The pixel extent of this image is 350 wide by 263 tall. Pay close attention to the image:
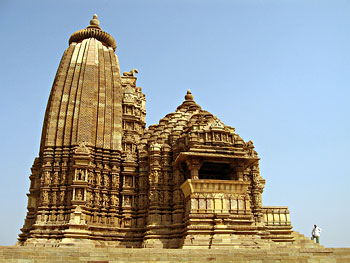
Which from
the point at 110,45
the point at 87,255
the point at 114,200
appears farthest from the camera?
the point at 110,45

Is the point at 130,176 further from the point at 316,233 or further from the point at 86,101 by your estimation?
the point at 316,233

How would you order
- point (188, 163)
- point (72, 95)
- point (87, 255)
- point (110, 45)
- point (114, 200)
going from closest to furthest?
point (87, 255) → point (188, 163) → point (114, 200) → point (72, 95) → point (110, 45)

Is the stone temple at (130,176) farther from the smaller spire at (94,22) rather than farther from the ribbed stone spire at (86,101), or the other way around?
the smaller spire at (94,22)

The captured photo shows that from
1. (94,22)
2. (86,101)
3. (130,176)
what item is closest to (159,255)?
(130,176)

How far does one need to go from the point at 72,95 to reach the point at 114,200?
252 inches

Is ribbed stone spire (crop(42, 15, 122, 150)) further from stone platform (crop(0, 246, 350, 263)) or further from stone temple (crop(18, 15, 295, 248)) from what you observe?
stone platform (crop(0, 246, 350, 263))

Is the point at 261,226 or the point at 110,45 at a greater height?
the point at 110,45

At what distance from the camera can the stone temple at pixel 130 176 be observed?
17438 millimetres

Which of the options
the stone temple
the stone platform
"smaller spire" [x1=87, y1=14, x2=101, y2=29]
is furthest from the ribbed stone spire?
the stone platform

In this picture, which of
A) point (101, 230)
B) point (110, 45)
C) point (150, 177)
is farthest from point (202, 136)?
point (110, 45)

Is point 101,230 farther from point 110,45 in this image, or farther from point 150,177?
point 110,45

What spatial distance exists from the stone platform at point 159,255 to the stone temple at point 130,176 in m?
2.81

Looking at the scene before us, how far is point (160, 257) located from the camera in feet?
43.1

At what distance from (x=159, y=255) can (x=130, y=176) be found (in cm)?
783
